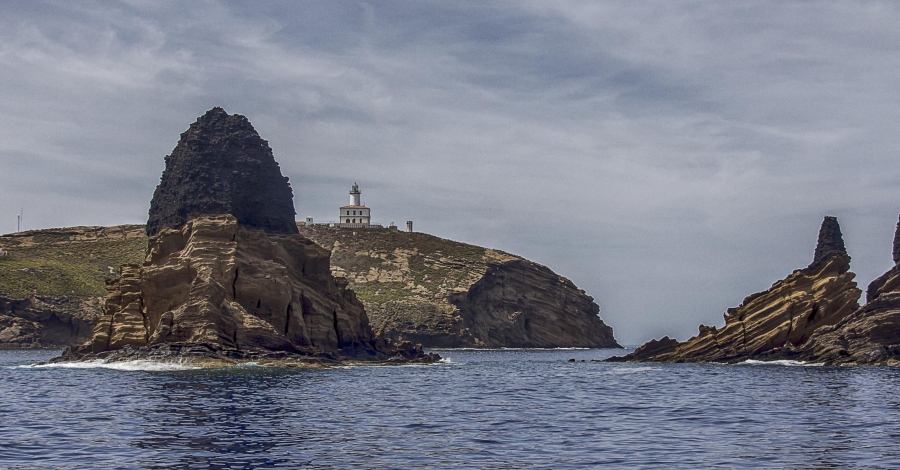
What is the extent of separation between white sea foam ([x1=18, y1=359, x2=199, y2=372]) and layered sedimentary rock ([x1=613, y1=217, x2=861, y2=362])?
56029 millimetres

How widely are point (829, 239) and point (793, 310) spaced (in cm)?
1110

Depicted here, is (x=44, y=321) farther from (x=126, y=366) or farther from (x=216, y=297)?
(x=126, y=366)

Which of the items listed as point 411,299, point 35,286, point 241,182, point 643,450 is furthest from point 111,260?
point 643,450

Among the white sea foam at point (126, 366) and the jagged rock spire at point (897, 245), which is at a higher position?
the jagged rock spire at point (897, 245)

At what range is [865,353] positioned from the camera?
86500 millimetres

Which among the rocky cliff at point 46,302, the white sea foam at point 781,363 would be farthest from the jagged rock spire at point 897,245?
the rocky cliff at point 46,302

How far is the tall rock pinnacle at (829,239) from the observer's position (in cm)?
10156

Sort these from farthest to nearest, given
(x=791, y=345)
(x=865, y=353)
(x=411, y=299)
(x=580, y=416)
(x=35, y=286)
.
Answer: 1. (x=411, y=299)
2. (x=35, y=286)
3. (x=791, y=345)
4. (x=865, y=353)
5. (x=580, y=416)

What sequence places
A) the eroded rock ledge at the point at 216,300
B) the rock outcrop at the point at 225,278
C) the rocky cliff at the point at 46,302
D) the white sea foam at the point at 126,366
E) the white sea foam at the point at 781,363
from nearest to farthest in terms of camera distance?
the white sea foam at the point at 126,366, the eroded rock ledge at the point at 216,300, the rock outcrop at the point at 225,278, the white sea foam at the point at 781,363, the rocky cliff at the point at 46,302

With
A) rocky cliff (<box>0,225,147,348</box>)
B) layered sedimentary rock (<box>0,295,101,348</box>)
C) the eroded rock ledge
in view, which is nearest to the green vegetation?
rocky cliff (<box>0,225,147,348</box>)

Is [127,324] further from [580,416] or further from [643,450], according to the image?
[643,450]

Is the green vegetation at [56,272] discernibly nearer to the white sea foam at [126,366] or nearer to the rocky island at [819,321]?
the white sea foam at [126,366]

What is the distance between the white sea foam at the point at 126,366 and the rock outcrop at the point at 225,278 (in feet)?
4.04

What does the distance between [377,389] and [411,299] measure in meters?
124
